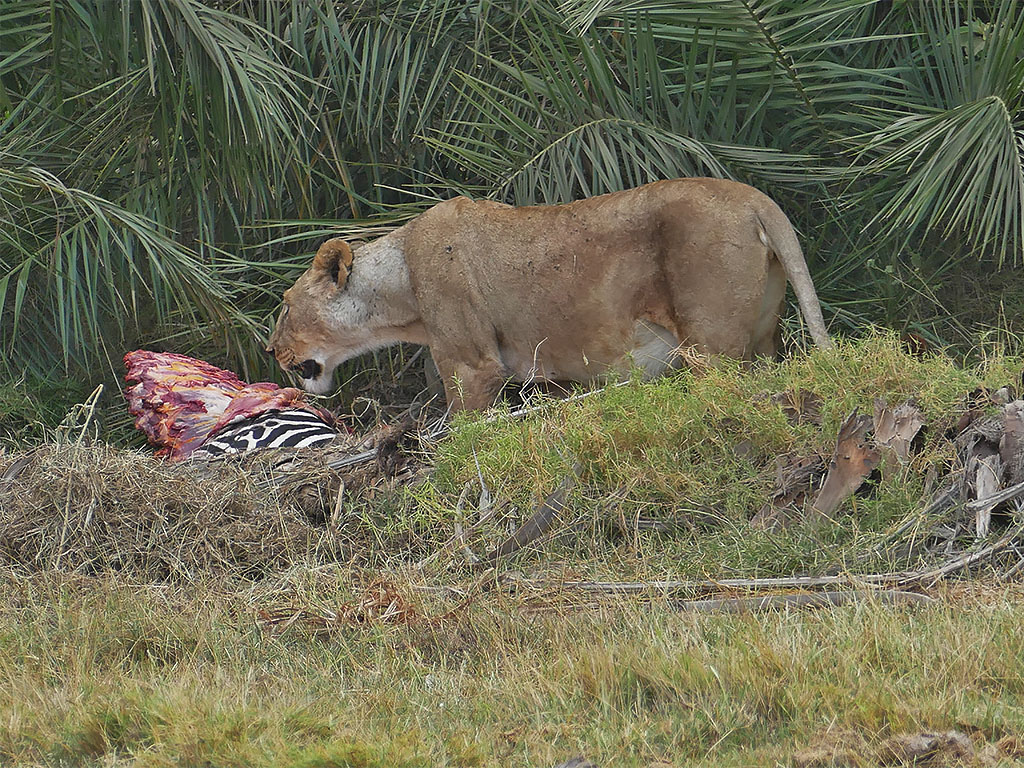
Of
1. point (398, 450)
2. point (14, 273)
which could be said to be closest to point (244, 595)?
point (398, 450)

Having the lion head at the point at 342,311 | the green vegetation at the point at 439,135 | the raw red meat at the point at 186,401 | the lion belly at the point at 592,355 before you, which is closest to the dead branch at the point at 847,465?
the lion belly at the point at 592,355

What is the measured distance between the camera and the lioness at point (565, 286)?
6285 millimetres

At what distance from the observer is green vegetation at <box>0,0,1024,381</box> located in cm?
692

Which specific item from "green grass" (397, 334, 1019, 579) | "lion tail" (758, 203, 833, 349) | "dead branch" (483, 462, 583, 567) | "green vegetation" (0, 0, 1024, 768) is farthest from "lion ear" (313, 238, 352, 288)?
"dead branch" (483, 462, 583, 567)

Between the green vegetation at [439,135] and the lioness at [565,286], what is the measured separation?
0.62 metres

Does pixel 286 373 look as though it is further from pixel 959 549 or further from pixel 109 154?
pixel 959 549

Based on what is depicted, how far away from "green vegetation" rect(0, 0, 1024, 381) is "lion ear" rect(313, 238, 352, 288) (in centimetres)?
53

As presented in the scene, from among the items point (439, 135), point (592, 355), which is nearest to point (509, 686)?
point (592, 355)

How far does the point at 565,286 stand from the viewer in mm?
6625

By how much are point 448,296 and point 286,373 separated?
1.43 meters

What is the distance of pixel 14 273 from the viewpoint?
25.1 ft

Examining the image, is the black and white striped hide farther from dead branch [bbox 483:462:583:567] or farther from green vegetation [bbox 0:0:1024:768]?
dead branch [bbox 483:462:583:567]

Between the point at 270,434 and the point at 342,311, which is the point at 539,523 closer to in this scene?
the point at 270,434

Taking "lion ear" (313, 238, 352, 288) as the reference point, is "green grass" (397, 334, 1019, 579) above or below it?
below
